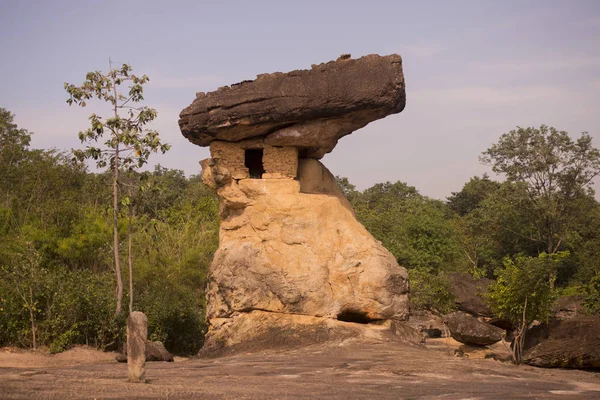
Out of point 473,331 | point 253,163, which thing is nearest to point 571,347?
point 473,331

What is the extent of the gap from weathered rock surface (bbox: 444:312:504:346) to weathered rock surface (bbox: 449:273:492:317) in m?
5.06

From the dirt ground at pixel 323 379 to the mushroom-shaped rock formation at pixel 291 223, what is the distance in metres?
0.92

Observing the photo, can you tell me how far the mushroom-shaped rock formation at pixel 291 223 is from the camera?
13586mm

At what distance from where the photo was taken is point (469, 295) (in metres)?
21.6

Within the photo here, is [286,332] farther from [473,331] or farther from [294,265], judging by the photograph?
[473,331]

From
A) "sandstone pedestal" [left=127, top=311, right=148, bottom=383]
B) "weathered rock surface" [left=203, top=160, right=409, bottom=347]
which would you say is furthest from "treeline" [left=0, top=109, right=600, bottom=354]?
"sandstone pedestal" [left=127, top=311, right=148, bottom=383]

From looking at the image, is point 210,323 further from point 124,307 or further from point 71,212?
point 71,212

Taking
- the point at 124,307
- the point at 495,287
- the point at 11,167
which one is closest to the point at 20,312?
the point at 124,307

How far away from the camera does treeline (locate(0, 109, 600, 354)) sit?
17.0m

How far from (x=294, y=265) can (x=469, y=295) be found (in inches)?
368

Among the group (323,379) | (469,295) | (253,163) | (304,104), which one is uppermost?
(304,104)

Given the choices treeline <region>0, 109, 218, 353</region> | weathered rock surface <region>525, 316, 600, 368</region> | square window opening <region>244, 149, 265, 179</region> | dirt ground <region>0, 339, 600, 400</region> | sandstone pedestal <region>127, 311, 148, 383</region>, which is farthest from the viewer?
treeline <region>0, 109, 218, 353</region>

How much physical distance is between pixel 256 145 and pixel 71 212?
10432mm

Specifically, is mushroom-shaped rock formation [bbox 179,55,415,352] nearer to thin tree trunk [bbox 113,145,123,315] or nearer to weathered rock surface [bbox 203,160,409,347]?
weathered rock surface [bbox 203,160,409,347]
